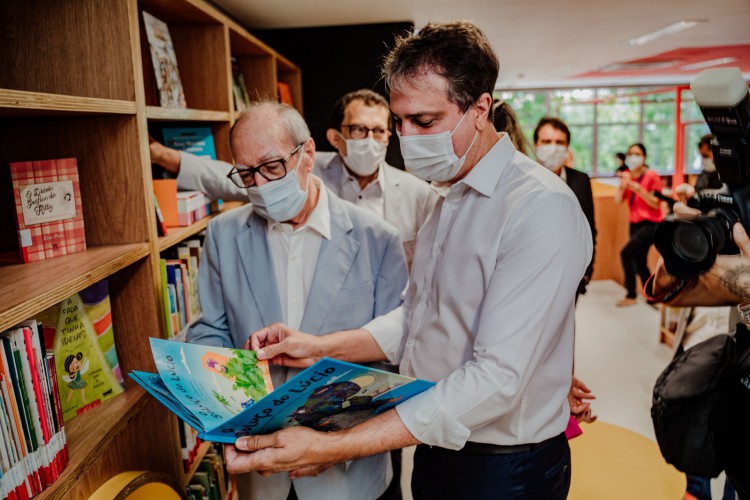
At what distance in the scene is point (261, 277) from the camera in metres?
1.55

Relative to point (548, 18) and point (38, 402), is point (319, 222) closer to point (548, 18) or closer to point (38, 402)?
point (38, 402)

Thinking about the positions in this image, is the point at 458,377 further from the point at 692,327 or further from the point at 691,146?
the point at 691,146

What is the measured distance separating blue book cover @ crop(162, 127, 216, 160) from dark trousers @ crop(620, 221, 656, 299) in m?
4.40

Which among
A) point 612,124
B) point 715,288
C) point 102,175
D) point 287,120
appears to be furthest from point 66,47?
point 612,124

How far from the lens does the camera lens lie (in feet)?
3.54

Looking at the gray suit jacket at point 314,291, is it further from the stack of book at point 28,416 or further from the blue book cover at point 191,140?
the blue book cover at point 191,140

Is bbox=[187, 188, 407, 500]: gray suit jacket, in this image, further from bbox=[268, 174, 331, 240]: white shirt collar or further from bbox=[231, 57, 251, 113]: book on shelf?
bbox=[231, 57, 251, 113]: book on shelf

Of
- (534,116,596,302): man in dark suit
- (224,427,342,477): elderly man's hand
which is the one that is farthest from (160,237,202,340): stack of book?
(534,116,596,302): man in dark suit

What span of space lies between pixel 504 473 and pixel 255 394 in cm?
54

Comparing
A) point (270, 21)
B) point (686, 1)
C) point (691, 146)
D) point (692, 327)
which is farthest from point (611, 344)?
point (691, 146)

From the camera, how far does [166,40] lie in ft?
6.94

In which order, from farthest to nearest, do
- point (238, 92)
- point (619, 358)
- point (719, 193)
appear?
point (619, 358) → point (238, 92) → point (719, 193)

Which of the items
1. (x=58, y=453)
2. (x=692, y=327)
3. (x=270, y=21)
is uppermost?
(x=270, y=21)

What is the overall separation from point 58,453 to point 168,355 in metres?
0.32
